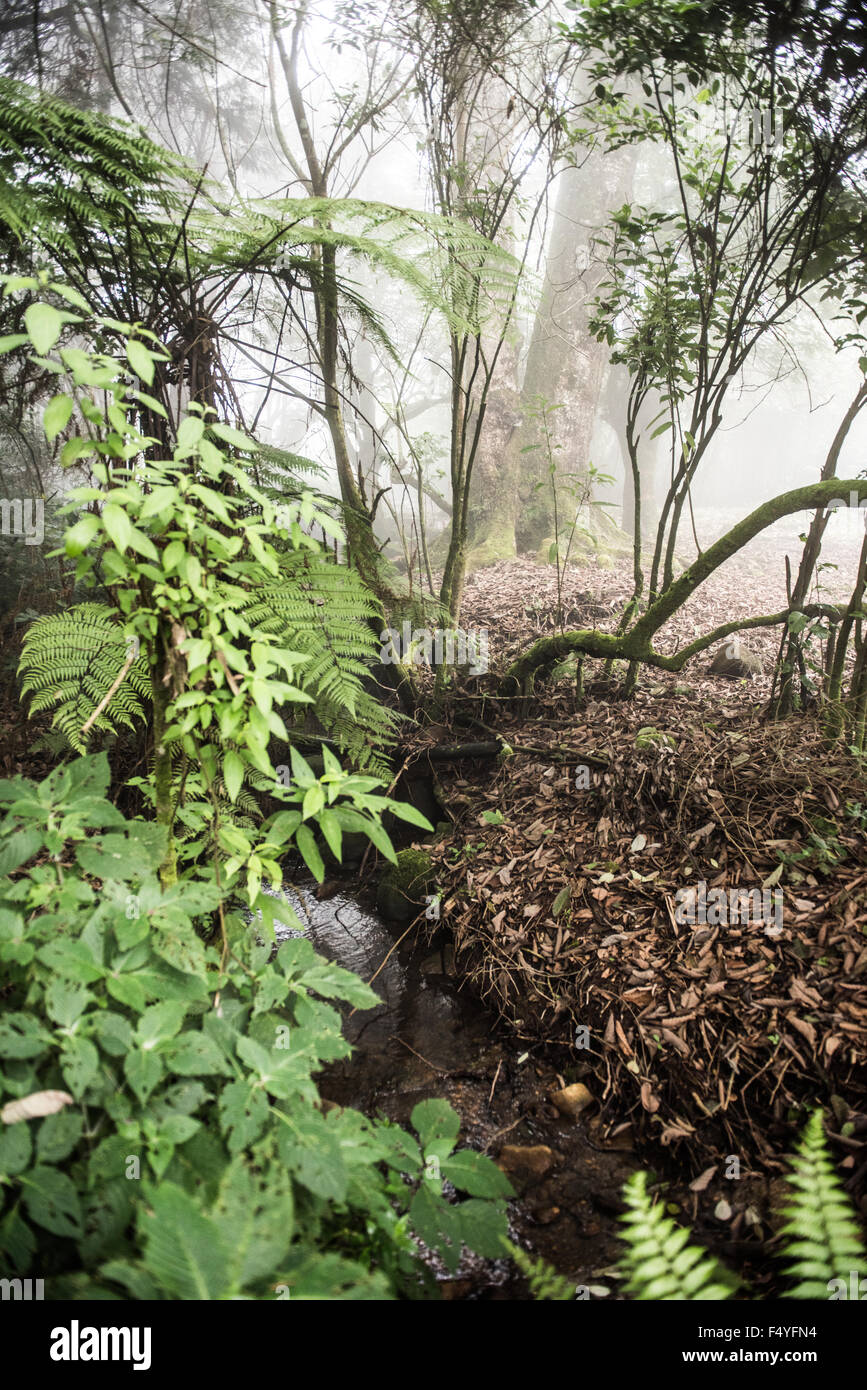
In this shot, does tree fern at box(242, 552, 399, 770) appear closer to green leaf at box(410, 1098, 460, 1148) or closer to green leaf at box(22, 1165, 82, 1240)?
green leaf at box(410, 1098, 460, 1148)

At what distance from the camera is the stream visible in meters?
1.76

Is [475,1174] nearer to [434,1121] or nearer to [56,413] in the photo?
[434,1121]

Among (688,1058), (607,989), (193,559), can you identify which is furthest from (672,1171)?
(193,559)

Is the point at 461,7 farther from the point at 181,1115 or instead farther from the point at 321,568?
the point at 181,1115

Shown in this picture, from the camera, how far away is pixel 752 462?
3391 centimetres

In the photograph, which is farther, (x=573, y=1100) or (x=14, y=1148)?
(x=573, y=1100)

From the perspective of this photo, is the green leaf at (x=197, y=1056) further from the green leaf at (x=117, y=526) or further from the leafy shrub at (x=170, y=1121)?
the green leaf at (x=117, y=526)

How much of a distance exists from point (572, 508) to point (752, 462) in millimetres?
32126

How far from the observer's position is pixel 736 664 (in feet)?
13.8

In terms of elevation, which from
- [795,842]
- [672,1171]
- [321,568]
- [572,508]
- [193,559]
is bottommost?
[672,1171]
